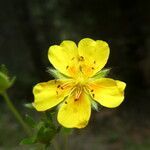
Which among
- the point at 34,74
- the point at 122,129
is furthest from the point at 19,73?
the point at 122,129

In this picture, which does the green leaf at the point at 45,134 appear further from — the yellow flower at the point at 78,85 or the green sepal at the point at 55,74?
the green sepal at the point at 55,74

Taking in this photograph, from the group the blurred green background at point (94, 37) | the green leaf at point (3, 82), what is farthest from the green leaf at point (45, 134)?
the blurred green background at point (94, 37)

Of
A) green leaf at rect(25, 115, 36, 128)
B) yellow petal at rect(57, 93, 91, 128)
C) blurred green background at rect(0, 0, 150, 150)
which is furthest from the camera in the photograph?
blurred green background at rect(0, 0, 150, 150)

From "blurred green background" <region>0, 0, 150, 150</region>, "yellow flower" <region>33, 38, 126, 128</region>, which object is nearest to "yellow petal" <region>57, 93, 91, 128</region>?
"yellow flower" <region>33, 38, 126, 128</region>

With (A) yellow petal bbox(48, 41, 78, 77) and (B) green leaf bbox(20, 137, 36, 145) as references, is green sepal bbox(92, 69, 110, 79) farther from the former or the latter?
(B) green leaf bbox(20, 137, 36, 145)

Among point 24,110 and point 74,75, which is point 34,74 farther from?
point 74,75

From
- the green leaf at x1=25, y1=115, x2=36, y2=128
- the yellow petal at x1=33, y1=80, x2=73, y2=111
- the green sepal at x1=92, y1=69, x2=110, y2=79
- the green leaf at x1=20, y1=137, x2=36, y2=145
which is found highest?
the yellow petal at x1=33, y1=80, x2=73, y2=111

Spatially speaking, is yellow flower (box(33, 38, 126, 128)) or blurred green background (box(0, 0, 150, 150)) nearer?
yellow flower (box(33, 38, 126, 128))

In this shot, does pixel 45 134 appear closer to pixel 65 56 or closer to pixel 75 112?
pixel 75 112
